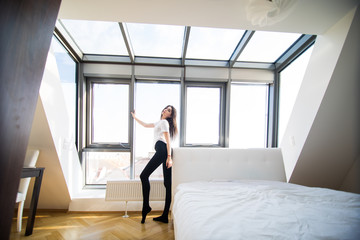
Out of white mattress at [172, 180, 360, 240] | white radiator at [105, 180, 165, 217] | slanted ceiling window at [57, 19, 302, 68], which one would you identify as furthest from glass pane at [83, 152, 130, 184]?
white mattress at [172, 180, 360, 240]

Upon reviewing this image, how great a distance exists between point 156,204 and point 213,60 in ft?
8.50

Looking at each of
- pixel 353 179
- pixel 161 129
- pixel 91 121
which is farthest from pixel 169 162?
pixel 353 179

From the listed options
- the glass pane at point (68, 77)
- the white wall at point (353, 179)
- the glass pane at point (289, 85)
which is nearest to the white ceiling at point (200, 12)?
the glass pane at point (289, 85)

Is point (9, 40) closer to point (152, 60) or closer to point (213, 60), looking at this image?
point (152, 60)

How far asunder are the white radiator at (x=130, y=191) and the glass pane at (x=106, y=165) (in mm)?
500

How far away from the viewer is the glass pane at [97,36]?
7.75 ft

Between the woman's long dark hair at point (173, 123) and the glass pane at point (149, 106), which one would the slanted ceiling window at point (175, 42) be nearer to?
the glass pane at point (149, 106)

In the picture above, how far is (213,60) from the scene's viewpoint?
3.15 m

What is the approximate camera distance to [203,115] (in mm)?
3236

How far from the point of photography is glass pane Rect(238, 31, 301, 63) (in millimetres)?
2561

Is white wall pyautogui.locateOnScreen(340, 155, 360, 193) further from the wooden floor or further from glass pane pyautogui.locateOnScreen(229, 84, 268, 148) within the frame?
the wooden floor

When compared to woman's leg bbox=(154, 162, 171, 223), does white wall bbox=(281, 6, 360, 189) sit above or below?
above

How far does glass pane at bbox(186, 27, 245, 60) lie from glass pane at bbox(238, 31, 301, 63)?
9.0 inches

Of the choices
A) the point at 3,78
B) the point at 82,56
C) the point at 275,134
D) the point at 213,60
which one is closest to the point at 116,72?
the point at 82,56
